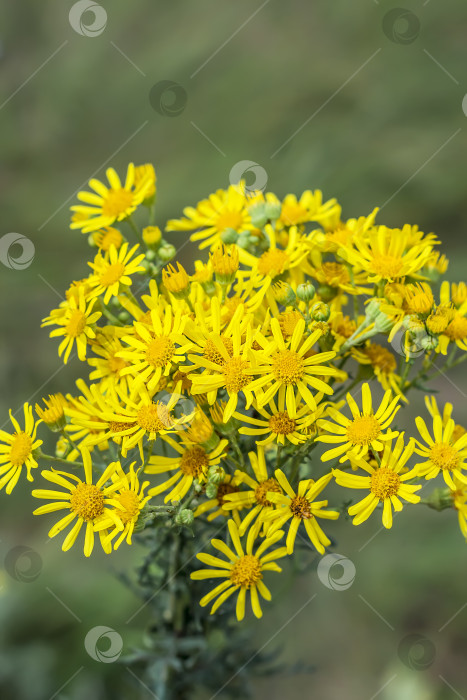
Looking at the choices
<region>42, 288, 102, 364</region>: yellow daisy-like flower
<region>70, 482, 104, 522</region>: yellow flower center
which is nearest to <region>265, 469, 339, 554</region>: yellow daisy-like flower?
<region>70, 482, 104, 522</region>: yellow flower center

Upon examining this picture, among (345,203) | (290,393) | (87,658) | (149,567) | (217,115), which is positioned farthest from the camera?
(217,115)

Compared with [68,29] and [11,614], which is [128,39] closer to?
[68,29]

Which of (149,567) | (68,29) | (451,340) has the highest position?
(68,29)

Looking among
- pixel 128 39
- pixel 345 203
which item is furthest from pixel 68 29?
pixel 345 203

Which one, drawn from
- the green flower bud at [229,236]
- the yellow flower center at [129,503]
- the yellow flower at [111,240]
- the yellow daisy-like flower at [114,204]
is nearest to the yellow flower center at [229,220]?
the green flower bud at [229,236]

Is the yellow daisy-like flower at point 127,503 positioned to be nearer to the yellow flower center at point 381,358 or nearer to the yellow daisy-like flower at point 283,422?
the yellow daisy-like flower at point 283,422

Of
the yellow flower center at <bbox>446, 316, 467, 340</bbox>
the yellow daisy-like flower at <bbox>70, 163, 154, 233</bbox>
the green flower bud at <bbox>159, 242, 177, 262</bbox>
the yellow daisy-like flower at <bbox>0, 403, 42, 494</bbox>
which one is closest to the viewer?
the yellow daisy-like flower at <bbox>0, 403, 42, 494</bbox>

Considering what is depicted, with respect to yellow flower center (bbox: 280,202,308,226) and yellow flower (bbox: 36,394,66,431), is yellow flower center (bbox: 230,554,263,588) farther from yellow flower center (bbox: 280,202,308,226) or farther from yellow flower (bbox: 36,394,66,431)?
yellow flower center (bbox: 280,202,308,226)
